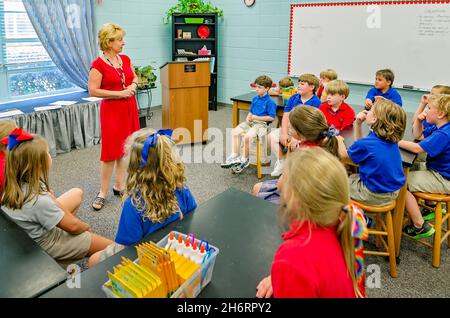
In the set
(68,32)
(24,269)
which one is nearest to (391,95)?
(24,269)

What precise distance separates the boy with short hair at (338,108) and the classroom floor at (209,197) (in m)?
1.05

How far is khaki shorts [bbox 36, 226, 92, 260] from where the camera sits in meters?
1.84

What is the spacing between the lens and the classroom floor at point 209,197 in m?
2.25

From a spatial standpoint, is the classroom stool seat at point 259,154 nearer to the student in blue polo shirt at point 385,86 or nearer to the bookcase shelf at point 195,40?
the student in blue polo shirt at point 385,86

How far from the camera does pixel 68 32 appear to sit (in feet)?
15.8

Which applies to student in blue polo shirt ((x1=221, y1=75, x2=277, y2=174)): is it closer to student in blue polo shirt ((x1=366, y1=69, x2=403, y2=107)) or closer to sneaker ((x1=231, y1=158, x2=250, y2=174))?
sneaker ((x1=231, y1=158, x2=250, y2=174))

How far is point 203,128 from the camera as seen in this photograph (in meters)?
4.89

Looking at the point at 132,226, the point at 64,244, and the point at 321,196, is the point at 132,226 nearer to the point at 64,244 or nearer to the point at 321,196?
the point at 64,244

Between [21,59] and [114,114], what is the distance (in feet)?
8.42

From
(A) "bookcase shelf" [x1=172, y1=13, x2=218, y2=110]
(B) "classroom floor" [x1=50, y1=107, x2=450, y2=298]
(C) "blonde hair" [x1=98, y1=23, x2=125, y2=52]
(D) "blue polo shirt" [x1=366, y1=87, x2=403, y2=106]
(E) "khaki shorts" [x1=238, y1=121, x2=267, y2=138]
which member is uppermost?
(A) "bookcase shelf" [x1=172, y1=13, x2=218, y2=110]

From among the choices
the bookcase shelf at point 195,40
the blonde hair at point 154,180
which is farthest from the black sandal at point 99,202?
the bookcase shelf at point 195,40

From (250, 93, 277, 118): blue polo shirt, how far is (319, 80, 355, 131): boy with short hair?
779 mm

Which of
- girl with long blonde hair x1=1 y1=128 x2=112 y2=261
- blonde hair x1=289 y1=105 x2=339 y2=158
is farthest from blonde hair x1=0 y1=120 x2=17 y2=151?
blonde hair x1=289 y1=105 x2=339 y2=158
